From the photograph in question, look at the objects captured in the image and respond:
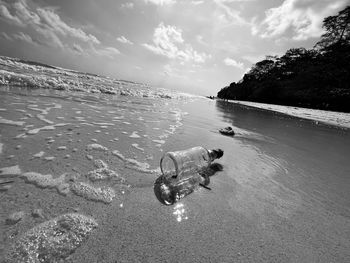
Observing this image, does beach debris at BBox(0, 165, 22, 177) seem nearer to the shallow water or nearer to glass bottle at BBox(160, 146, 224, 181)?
the shallow water

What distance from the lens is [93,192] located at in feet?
5.33

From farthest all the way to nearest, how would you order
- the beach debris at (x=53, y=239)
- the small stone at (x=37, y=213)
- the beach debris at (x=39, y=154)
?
the beach debris at (x=39, y=154), the small stone at (x=37, y=213), the beach debris at (x=53, y=239)

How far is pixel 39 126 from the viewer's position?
3.28 m

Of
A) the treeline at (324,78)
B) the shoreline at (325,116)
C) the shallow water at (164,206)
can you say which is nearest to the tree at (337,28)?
the treeline at (324,78)

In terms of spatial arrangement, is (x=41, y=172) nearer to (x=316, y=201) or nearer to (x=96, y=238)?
(x=96, y=238)

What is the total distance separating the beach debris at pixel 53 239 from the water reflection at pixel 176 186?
2.16 ft

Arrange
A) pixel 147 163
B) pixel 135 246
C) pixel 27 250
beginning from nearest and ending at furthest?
pixel 27 250 < pixel 135 246 < pixel 147 163

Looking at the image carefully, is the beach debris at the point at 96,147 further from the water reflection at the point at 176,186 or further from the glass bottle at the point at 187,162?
the water reflection at the point at 176,186

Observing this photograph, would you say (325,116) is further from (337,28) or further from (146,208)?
(337,28)

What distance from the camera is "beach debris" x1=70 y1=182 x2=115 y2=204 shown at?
5.09ft

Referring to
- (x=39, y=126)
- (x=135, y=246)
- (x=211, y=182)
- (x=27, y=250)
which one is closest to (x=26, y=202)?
(x=27, y=250)

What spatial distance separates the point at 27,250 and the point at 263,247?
154 centimetres

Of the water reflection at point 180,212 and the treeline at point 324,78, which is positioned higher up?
the treeline at point 324,78

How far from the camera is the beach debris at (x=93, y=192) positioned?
1.55 m
